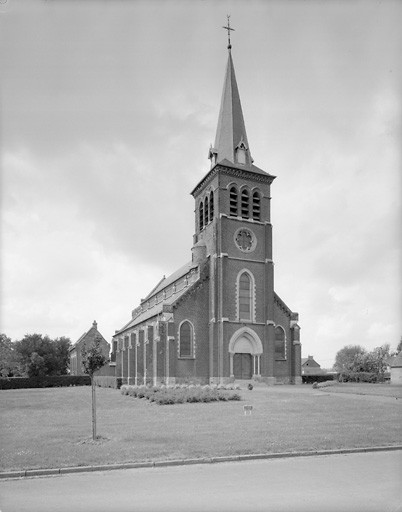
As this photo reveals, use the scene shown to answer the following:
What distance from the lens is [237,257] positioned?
146 feet

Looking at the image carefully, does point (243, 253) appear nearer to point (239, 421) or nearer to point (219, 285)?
point (219, 285)

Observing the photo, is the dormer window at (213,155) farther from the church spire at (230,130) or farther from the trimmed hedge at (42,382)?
the trimmed hedge at (42,382)

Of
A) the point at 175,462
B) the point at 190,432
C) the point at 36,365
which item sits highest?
the point at 175,462

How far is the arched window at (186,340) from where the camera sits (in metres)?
42.6

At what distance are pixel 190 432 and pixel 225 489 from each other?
20.7 ft

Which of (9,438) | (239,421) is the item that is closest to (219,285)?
(239,421)

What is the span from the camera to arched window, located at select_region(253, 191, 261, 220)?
46531 millimetres

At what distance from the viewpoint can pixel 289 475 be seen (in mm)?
9656

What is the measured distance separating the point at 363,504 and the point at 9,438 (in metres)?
10.8

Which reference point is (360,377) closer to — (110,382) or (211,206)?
(211,206)

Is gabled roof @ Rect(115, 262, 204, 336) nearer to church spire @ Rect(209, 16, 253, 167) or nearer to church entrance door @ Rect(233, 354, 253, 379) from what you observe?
church entrance door @ Rect(233, 354, 253, 379)

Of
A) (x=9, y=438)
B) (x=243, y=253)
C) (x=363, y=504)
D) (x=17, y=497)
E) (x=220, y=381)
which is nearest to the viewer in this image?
(x=363, y=504)

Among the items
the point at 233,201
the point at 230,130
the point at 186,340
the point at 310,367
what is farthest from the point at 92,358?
the point at 310,367

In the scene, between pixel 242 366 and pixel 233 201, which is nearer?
pixel 242 366
